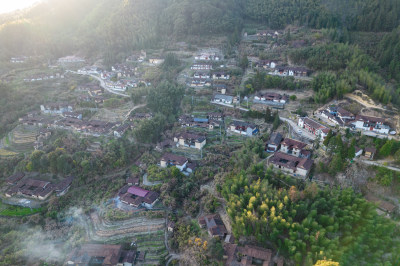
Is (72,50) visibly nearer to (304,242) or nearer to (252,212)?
(252,212)

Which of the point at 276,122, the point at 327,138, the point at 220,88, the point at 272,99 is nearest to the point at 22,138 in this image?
the point at 220,88

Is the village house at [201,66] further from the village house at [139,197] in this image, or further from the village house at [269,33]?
the village house at [139,197]

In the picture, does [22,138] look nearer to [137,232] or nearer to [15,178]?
[15,178]

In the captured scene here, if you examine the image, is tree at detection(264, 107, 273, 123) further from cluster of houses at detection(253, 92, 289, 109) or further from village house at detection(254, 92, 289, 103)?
village house at detection(254, 92, 289, 103)

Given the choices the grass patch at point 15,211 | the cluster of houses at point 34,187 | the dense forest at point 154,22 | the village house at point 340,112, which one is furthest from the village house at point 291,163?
the dense forest at point 154,22

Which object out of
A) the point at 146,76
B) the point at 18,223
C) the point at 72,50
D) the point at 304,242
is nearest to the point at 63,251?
the point at 18,223

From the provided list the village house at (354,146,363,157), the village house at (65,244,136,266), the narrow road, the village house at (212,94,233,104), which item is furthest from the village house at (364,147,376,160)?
the village house at (65,244,136,266)
